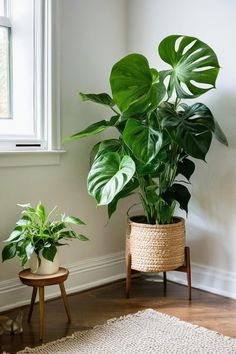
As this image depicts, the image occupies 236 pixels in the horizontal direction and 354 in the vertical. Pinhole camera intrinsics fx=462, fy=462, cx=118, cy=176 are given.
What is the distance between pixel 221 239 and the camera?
8.87ft

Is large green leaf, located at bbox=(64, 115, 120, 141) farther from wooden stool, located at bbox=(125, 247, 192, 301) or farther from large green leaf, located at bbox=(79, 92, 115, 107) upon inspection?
wooden stool, located at bbox=(125, 247, 192, 301)

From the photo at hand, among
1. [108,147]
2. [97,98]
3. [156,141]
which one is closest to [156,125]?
[156,141]

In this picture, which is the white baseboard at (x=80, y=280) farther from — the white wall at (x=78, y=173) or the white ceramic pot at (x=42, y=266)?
the white ceramic pot at (x=42, y=266)

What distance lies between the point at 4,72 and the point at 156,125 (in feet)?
2.98

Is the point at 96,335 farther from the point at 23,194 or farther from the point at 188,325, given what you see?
the point at 23,194

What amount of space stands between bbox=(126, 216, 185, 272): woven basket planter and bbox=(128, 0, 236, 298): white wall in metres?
0.28

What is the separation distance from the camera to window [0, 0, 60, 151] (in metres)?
2.54

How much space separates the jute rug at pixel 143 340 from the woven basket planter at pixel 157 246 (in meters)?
0.34

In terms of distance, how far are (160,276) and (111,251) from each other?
359 millimetres

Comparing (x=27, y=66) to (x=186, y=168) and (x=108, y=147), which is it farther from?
(x=186, y=168)

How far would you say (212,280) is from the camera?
9.00 feet

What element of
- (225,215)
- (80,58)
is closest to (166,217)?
(225,215)

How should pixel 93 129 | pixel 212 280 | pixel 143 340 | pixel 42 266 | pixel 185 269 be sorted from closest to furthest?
pixel 143 340 < pixel 42 266 < pixel 93 129 < pixel 185 269 < pixel 212 280

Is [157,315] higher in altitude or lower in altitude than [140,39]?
lower
